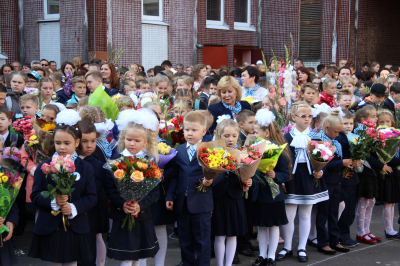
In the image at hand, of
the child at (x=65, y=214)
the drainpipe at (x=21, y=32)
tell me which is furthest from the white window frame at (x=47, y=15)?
the child at (x=65, y=214)

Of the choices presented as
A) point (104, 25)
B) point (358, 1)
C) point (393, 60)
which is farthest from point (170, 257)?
point (393, 60)

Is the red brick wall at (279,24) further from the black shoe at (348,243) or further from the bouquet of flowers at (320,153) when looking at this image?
the bouquet of flowers at (320,153)

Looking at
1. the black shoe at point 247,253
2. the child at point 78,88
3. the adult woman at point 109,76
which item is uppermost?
the adult woman at point 109,76

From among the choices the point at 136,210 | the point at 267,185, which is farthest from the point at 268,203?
the point at 136,210

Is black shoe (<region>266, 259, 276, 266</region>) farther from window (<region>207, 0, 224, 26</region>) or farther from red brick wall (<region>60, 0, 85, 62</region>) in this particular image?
window (<region>207, 0, 224, 26</region>)

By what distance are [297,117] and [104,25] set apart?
9.73 meters

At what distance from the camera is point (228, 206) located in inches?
185

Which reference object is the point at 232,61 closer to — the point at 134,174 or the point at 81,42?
the point at 81,42

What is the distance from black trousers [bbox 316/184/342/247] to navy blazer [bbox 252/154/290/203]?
795mm

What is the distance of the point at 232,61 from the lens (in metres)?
18.3

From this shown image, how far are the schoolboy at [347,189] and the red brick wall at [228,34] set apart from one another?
11.5 metres

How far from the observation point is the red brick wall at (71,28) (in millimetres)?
13656

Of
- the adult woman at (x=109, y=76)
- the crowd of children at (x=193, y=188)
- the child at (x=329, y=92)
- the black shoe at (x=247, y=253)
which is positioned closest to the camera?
the crowd of children at (x=193, y=188)

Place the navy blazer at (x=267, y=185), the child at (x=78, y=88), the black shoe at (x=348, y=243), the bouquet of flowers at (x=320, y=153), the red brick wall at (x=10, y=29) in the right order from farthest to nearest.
→ 1. the red brick wall at (x=10, y=29)
2. the child at (x=78, y=88)
3. the black shoe at (x=348, y=243)
4. the bouquet of flowers at (x=320, y=153)
5. the navy blazer at (x=267, y=185)
